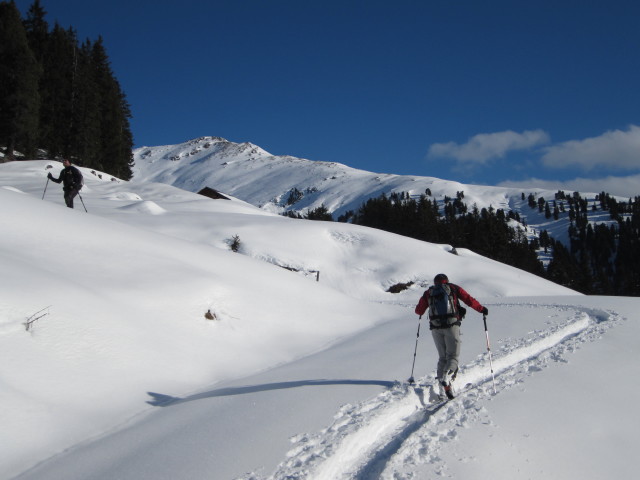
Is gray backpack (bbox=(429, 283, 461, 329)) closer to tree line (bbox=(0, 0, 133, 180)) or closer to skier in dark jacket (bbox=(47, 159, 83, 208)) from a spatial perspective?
skier in dark jacket (bbox=(47, 159, 83, 208))

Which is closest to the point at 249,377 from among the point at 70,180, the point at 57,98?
the point at 70,180

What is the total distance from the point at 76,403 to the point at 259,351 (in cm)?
419

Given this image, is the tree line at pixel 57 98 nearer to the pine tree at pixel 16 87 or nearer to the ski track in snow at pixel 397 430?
the pine tree at pixel 16 87

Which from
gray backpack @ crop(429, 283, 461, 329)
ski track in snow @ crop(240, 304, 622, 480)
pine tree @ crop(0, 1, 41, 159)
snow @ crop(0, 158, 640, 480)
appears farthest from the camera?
pine tree @ crop(0, 1, 41, 159)

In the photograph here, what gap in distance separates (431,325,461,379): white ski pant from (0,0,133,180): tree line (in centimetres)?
4415

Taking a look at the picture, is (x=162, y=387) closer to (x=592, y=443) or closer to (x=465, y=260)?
(x=592, y=443)

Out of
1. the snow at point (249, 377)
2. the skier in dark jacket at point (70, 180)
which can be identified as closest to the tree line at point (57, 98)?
the skier in dark jacket at point (70, 180)

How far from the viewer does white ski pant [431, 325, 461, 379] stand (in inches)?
282

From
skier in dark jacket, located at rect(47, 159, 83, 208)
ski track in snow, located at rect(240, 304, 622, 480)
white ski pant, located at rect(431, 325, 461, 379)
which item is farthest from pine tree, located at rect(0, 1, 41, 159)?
ski track in snow, located at rect(240, 304, 622, 480)

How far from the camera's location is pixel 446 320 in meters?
7.34

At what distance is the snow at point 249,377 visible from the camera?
16.8 feet

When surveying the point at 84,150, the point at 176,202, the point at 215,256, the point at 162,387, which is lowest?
the point at 162,387

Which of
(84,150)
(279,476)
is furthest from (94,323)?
(84,150)

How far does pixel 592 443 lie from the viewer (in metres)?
5.42
